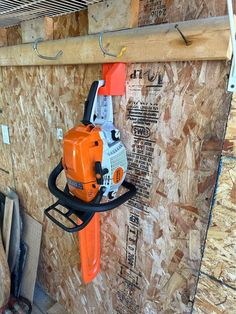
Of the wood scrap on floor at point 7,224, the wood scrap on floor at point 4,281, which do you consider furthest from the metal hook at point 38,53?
the wood scrap on floor at point 4,281

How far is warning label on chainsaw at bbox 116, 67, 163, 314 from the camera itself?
Answer: 2.95 ft

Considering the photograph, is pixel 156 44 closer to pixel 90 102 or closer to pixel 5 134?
pixel 90 102

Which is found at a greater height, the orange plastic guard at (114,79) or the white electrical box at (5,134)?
the orange plastic guard at (114,79)

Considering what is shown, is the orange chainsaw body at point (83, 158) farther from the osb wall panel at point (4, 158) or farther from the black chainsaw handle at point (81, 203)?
the osb wall panel at point (4, 158)

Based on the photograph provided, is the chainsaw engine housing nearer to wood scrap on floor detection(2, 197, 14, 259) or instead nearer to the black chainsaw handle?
the black chainsaw handle

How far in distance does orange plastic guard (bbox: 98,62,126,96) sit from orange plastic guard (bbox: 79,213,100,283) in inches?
22.8

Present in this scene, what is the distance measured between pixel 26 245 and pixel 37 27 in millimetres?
1438

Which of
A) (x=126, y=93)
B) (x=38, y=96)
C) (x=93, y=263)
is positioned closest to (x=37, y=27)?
(x=38, y=96)

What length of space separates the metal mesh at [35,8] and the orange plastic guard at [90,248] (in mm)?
894

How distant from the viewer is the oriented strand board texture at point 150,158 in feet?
2.62

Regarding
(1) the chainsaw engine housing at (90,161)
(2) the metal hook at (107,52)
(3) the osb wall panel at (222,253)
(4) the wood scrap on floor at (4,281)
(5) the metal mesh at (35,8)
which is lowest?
(4) the wood scrap on floor at (4,281)

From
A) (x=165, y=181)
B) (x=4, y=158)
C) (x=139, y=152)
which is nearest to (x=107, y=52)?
(x=139, y=152)

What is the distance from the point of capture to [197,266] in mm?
912

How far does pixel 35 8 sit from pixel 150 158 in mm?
762
